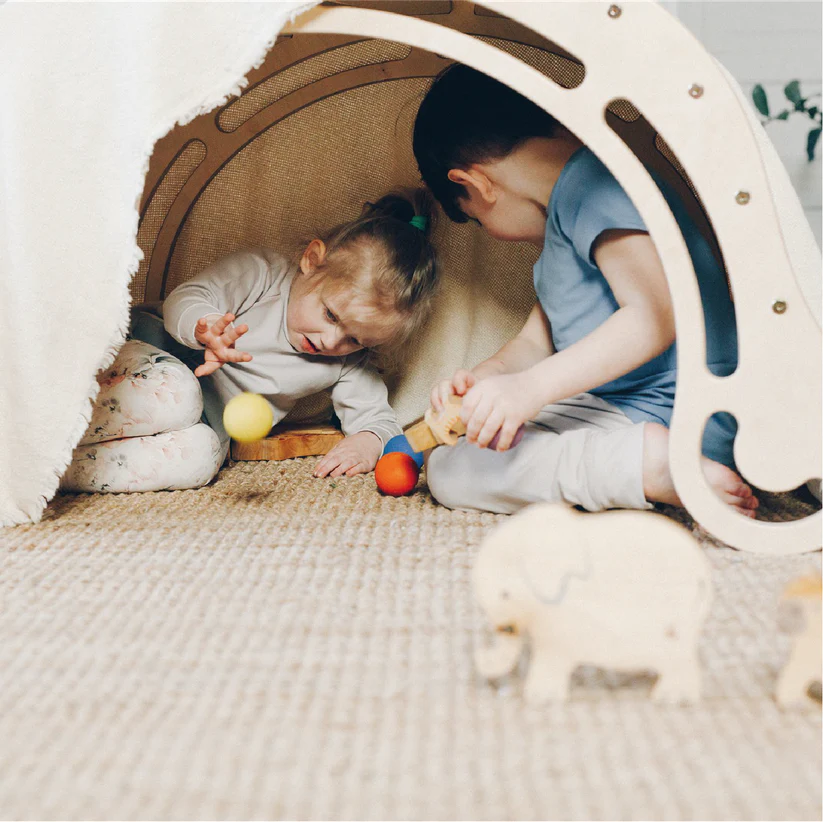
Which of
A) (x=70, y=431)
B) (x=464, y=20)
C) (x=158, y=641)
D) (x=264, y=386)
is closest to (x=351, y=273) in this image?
(x=264, y=386)

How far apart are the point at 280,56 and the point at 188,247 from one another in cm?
36

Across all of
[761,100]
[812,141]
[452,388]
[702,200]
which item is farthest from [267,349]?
[812,141]

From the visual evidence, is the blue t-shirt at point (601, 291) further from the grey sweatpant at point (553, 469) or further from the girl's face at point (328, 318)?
the girl's face at point (328, 318)

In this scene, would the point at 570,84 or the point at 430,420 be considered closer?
the point at 430,420

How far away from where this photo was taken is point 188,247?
4.43 ft

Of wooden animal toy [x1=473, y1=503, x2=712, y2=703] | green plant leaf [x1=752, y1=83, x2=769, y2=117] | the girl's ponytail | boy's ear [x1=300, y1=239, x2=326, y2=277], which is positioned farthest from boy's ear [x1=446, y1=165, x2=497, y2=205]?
green plant leaf [x1=752, y1=83, x2=769, y2=117]

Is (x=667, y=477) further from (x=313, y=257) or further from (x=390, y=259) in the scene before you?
(x=313, y=257)

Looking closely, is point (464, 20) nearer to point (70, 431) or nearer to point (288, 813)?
point (70, 431)

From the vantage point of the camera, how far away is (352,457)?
1228 mm

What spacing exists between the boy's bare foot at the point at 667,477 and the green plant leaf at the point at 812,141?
1.12 m

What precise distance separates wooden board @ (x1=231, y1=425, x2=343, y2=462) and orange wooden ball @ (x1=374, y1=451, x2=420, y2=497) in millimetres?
299

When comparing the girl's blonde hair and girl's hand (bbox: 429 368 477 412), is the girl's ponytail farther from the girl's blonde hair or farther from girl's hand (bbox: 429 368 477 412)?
girl's hand (bbox: 429 368 477 412)

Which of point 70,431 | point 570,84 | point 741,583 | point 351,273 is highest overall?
point 570,84

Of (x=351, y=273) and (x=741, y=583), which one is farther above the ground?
(x=351, y=273)
